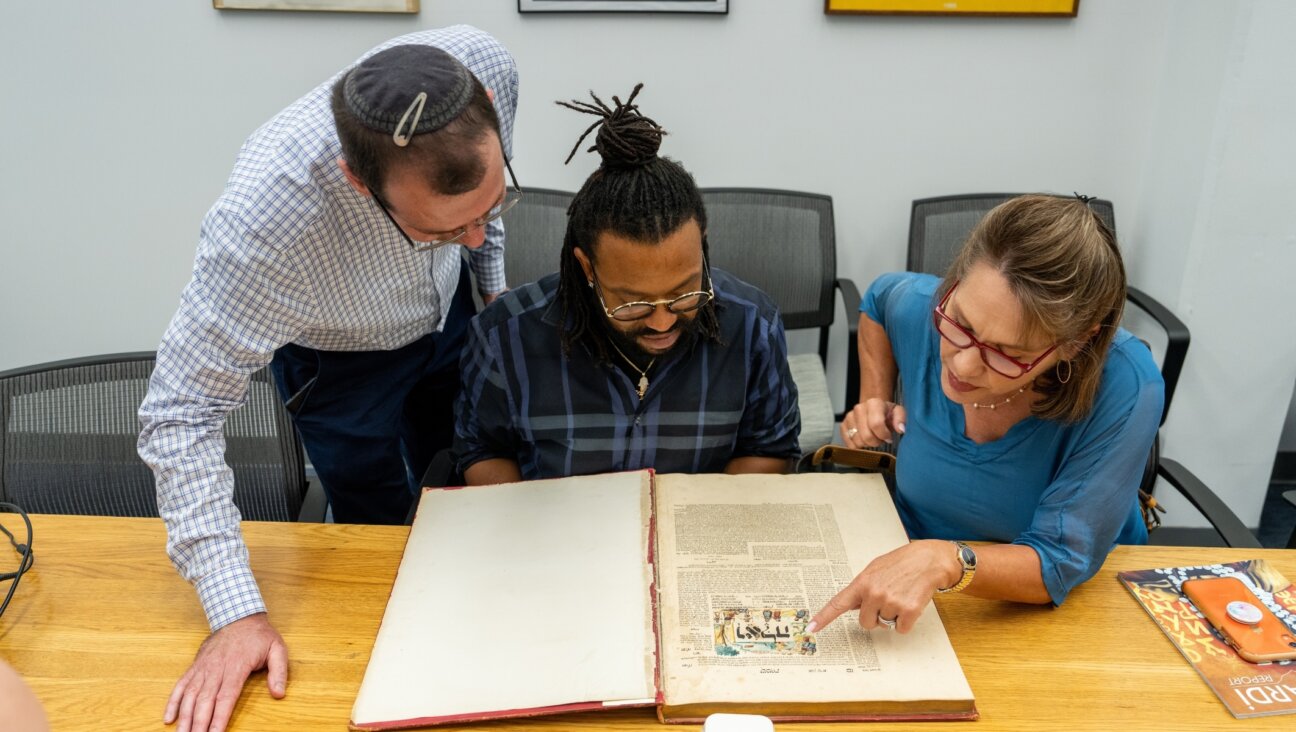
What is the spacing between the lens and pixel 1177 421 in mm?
2375

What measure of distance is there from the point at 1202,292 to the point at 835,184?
962 mm

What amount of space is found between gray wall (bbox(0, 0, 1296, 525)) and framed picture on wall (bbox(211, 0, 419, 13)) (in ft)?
0.13

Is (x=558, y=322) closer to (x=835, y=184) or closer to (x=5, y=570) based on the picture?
(x=5, y=570)

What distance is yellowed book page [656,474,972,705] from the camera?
3.14 feet

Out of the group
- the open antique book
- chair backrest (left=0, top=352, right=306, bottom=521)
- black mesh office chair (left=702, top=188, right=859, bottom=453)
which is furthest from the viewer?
black mesh office chair (left=702, top=188, right=859, bottom=453)

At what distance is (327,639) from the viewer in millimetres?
1100

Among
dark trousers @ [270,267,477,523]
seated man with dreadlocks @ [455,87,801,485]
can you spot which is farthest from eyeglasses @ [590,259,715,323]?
dark trousers @ [270,267,477,523]

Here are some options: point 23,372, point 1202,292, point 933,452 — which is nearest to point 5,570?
point 23,372

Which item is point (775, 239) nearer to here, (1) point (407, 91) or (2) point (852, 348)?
(2) point (852, 348)

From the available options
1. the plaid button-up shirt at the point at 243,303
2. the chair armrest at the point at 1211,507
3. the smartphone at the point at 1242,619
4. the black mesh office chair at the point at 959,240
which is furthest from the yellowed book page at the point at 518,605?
the black mesh office chair at the point at 959,240

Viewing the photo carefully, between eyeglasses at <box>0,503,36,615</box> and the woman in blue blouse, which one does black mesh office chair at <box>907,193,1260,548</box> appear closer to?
the woman in blue blouse

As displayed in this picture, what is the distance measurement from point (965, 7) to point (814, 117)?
45cm

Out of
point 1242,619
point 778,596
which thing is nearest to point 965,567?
point 778,596

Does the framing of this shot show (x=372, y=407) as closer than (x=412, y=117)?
No
